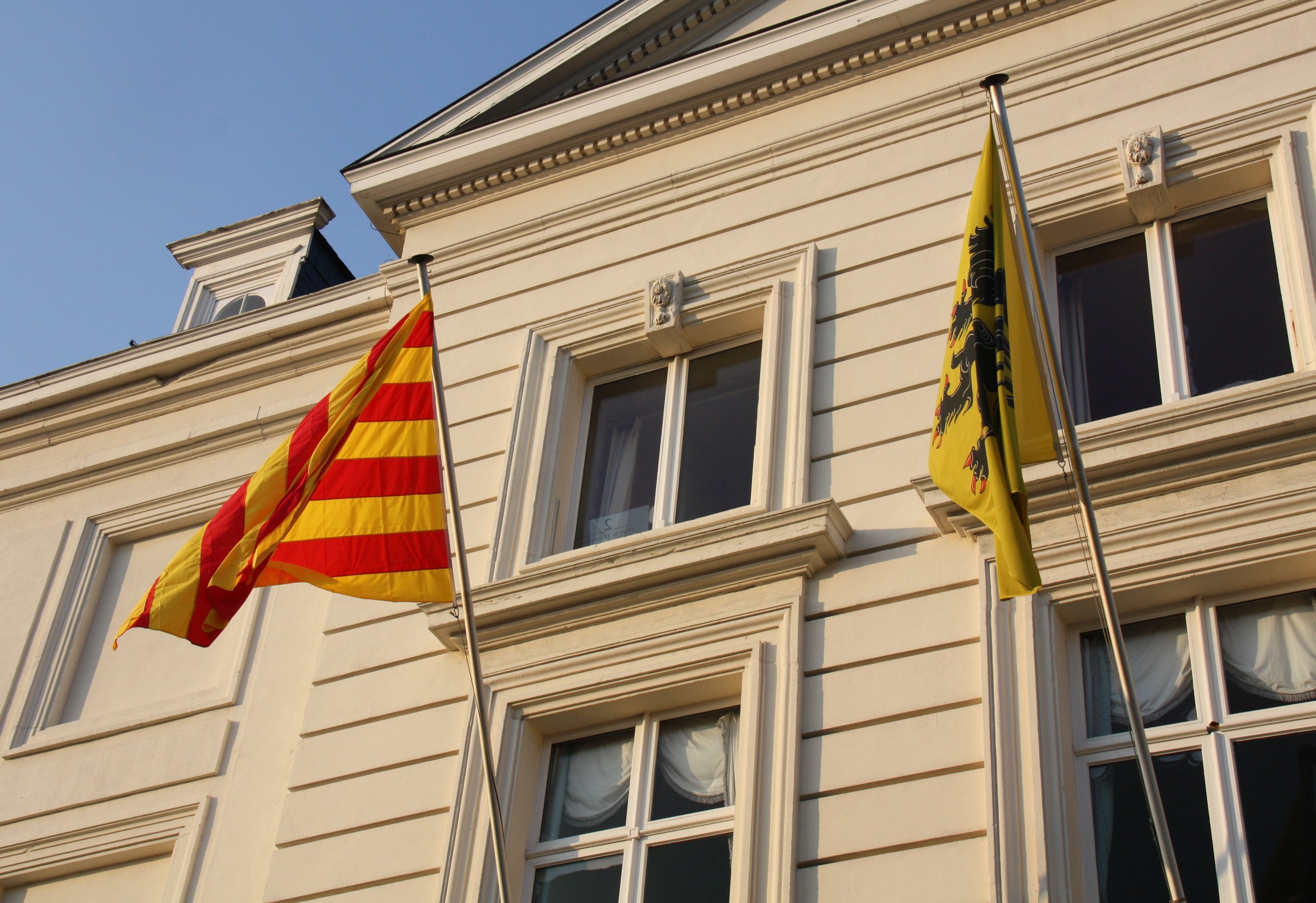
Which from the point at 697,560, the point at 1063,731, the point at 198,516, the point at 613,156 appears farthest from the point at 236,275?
the point at 1063,731

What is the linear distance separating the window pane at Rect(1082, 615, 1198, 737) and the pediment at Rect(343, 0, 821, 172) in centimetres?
669

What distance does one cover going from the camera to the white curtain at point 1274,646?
26.3ft

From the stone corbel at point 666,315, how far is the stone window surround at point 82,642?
3.72 m

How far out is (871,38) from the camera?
41.1 ft

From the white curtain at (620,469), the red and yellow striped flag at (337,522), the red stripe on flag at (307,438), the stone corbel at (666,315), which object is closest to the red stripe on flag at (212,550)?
the red and yellow striped flag at (337,522)

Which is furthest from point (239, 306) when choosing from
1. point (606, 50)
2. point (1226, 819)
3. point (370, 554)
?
point (1226, 819)

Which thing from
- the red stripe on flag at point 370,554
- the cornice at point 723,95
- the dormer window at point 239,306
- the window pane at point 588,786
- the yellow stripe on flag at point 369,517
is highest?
the dormer window at point 239,306

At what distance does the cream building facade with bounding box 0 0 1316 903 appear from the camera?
328 inches

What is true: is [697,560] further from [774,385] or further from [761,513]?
[774,385]

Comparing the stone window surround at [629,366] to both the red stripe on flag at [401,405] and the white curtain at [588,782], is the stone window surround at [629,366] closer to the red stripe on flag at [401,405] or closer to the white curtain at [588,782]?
the white curtain at [588,782]

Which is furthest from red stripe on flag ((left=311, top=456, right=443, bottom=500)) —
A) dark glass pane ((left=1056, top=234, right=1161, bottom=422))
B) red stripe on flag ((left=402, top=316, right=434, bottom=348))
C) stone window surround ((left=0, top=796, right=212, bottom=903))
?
dark glass pane ((left=1056, top=234, right=1161, bottom=422))

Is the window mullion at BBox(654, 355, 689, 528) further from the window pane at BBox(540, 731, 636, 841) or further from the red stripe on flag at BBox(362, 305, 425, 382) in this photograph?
the red stripe on flag at BBox(362, 305, 425, 382)

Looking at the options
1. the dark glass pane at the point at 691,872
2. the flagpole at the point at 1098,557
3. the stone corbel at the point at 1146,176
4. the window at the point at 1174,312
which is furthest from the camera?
the stone corbel at the point at 1146,176

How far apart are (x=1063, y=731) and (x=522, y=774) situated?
3285mm
